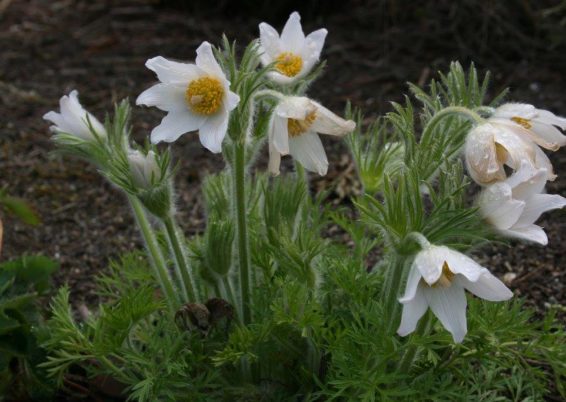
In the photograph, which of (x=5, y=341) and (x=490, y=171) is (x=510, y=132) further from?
(x=5, y=341)

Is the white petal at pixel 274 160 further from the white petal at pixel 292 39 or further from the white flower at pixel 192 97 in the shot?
the white petal at pixel 292 39

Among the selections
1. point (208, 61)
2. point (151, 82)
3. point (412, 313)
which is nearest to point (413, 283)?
point (412, 313)

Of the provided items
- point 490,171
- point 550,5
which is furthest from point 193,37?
point 490,171

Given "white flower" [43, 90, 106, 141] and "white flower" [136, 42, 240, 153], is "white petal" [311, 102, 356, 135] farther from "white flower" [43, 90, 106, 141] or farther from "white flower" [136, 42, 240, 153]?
"white flower" [43, 90, 106, 141]

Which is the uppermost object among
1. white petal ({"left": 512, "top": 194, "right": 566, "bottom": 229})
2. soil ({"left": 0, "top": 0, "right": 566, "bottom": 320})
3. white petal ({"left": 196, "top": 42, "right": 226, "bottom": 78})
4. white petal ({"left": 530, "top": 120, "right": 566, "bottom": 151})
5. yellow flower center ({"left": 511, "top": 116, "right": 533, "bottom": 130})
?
white petal ({"left": 196, "top": 42, "right": 226, "bottom": 78})

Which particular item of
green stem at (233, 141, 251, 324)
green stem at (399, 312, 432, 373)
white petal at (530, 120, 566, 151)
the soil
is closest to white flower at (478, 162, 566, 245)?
white petal at (530, 120, 566, 151)

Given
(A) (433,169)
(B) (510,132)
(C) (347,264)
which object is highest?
(B) (510,132)
